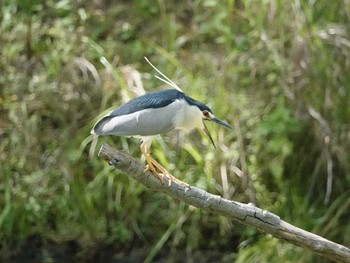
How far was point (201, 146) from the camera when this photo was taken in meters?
3.84

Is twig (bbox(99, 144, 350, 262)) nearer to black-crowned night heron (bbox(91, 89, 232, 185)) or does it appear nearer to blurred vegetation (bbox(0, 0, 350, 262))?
black-crowned night heron (bbox(91, 89, 232, 185))

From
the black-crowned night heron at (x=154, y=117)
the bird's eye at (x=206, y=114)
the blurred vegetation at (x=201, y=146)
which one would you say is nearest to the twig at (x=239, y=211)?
the black-crowned night heron at (x=154, y=117)

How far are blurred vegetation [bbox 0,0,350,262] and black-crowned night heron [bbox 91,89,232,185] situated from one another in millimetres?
1267

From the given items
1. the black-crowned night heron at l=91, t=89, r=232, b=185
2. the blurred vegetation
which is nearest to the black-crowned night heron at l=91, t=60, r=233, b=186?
the black-crowned night heron at l=91, t=89, r=232, b=185

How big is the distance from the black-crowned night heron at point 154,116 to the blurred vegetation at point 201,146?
1.27 meters

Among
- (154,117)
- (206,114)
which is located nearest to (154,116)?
(154,117)

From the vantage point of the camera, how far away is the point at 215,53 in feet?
14.2

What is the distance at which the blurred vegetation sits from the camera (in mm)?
3654

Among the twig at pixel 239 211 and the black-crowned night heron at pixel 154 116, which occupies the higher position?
the black-crowned night heron at pixel 154 116

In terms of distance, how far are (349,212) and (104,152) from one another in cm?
185

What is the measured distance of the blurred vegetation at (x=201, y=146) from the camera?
365 cm

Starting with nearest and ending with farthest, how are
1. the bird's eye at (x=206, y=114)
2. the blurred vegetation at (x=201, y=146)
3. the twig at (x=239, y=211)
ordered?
the twig at (x=239, y=211)
the bird's eye at (x=206, y=114)
the blurred vegetation at (x=201, y=146)

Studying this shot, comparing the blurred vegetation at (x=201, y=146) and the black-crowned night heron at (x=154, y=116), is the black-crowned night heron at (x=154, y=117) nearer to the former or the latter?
the black-crowned night heron at (x=154, y=116)

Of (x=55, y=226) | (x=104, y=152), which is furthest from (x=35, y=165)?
(x=104, y=152)
